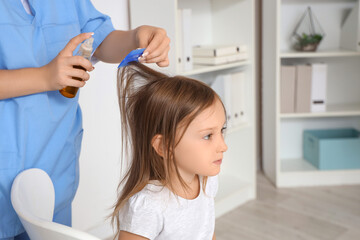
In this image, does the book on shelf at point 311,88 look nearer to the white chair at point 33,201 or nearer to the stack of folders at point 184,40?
the stack of folders at point 184,40

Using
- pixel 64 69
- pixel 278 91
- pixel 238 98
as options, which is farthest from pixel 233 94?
pixel 64 69

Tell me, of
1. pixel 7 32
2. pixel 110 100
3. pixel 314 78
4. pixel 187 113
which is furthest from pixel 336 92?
pixel 7 32

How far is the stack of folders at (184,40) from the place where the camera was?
213 centimetres

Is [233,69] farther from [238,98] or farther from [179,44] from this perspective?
[179,44]

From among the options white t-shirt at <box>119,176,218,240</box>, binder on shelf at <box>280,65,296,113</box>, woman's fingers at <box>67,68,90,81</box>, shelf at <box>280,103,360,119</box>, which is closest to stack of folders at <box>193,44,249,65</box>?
binder on shelf at <box>280,65,296,113</box>

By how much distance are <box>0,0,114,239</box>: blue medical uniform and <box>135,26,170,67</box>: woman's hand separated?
0.17 metres

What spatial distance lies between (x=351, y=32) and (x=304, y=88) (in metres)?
0.45

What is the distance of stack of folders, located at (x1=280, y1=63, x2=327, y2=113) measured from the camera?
2734 mm

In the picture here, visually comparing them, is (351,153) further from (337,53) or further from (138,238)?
(138,238)

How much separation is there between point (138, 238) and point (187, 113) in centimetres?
31

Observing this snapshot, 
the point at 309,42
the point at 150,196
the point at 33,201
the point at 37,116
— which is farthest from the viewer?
Answer: the point at 309,42

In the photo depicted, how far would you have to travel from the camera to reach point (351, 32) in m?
2.75

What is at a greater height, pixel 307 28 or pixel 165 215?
pixel 307 28

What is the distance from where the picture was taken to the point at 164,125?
1034 millimetres
